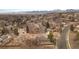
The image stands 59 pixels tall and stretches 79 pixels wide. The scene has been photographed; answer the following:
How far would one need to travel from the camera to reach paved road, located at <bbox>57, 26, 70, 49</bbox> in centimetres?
149

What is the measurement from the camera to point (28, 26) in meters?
1.52

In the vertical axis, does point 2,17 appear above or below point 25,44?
above

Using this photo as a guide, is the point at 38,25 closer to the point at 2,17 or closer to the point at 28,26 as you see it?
the point at 28,26

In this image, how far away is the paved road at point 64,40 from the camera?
58.8 inches

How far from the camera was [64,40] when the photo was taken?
4.94 ft

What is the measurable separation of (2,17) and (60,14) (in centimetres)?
54

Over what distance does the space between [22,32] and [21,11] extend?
7.6 inches

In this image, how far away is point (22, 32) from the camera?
1517 mm

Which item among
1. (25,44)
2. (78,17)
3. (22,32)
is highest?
(78,17)

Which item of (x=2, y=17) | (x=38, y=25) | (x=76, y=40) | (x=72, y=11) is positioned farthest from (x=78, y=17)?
(x=2, y=17)

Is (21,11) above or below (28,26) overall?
above

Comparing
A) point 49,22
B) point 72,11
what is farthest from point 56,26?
point 72,11
